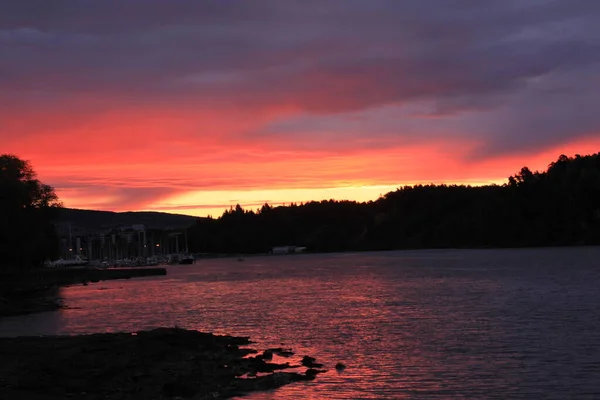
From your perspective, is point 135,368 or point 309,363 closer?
point 135,368

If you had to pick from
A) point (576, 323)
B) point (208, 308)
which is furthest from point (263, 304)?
point (576, 323)

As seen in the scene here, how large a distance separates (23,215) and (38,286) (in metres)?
12.4

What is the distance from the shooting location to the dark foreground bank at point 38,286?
204ft

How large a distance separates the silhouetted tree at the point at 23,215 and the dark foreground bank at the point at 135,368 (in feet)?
186

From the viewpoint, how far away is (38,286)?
326ft

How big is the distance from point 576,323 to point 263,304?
29977 millimetres

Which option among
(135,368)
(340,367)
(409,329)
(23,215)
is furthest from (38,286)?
(340,367)

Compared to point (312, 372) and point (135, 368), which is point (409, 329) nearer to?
point (312, 372)

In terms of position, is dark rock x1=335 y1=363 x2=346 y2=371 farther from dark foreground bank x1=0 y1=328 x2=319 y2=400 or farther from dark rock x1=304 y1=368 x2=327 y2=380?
dark foreground bank x1=0 y1=328 x2=319 y2=400

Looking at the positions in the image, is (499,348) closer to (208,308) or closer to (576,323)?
(576,323)

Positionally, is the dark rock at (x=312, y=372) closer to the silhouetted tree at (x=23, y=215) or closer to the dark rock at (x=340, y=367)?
the dark rock at (x=340, y=367)

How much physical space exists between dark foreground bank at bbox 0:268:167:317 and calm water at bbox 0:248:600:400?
11.9ft

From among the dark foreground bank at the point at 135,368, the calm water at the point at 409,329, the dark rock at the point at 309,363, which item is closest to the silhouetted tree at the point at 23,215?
the calm water at the point at 409,329

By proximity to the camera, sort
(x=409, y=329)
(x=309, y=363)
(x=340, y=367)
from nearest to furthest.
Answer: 1. (x=340, y=367)
2. (x=309, y=363)
3. (x=409, y=329)
